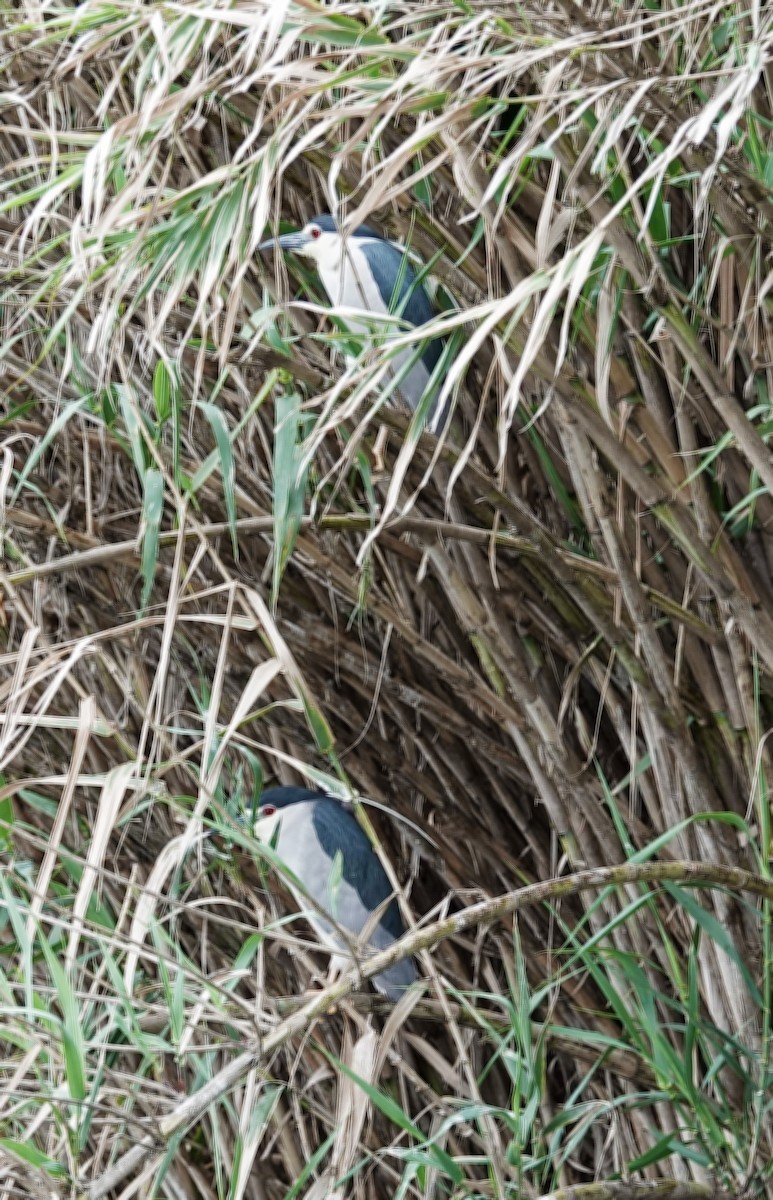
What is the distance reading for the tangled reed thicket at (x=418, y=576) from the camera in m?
0.83

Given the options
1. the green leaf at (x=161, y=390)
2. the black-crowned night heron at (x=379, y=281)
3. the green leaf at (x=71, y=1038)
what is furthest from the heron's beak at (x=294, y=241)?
the green leaf at (x=71, y=1038)

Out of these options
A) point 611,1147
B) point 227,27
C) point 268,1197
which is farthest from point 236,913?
point 227,27

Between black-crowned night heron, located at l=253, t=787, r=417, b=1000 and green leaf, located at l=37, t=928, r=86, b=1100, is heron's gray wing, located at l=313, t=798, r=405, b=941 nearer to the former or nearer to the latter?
black-crowned night heron, located at l=253, t=787, r=417, b=1000

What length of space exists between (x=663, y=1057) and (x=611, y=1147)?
43cm

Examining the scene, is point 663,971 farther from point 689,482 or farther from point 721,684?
point 689,482

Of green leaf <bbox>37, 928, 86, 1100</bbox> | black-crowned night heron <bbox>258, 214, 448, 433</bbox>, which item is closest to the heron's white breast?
black-crowned night heron <bbox>258, 214, 448, 433</bbox>

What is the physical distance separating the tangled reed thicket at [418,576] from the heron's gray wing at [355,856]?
0.05 metres

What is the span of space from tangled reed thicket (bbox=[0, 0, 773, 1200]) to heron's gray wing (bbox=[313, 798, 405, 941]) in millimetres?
45

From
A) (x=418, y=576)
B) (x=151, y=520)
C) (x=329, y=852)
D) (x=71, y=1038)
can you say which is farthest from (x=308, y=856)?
(x=71, y=1038)

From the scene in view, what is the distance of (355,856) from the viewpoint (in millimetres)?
1481

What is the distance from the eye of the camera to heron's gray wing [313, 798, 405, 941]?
1.47 metres

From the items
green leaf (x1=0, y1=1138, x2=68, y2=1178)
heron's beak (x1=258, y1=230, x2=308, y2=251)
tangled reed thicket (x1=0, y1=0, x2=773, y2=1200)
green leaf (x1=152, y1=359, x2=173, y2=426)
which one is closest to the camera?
green leaf (x1=0, y1=1138, x2=68, y2=1178)

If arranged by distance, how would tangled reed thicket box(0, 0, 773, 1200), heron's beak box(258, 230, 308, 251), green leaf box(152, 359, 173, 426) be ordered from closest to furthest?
tangled reed thicket box(0, 0, 773, 1200) → green leaf box(152, 359, 173, 426) → heron's beak box(258, 230, 308, 251)

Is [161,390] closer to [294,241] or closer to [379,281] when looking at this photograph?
[294,241]
